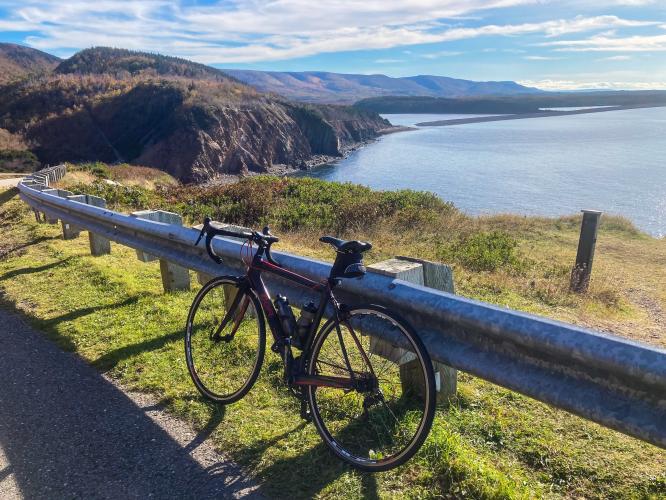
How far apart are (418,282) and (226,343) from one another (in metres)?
1.87

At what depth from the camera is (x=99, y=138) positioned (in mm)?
81438

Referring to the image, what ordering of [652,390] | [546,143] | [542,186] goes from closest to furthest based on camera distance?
1. [652,390]
2. [542,186]
3. [546,143]

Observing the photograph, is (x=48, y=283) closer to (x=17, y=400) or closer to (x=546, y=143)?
(x=17, y=400)

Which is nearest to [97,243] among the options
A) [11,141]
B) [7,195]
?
[7,195]

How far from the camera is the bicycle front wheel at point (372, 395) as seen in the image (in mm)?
2715

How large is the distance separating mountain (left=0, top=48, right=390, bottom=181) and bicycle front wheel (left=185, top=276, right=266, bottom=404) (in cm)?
7248

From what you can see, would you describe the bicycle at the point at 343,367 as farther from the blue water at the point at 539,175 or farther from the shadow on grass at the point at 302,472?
the blue water at the point at 539,175

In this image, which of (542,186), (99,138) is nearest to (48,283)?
(542,186)

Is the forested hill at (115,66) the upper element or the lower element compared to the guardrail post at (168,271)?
upper

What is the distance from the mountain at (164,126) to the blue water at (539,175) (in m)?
18.8

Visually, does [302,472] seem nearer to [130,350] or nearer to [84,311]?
[130,350]

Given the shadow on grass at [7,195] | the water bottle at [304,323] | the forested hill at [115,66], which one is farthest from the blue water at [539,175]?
the forested hill at [115,66]

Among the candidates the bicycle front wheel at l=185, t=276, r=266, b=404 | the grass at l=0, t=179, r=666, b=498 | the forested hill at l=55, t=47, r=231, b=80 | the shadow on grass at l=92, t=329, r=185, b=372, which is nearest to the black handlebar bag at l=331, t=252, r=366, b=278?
the bicycle front wheel at l=185, t=276, r=266, b=404

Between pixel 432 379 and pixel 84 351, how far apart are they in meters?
3.35
